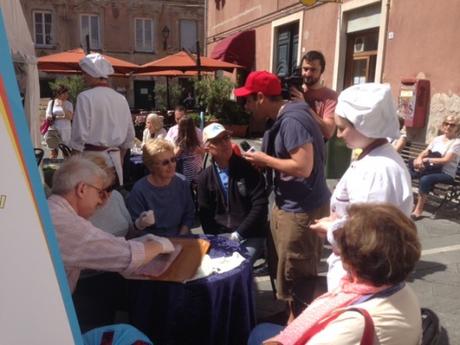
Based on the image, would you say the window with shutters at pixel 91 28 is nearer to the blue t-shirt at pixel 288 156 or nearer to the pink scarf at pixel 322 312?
the blue t-shirt at pixel 288 156

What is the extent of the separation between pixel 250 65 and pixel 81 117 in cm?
1094

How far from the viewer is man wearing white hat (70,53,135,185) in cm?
400

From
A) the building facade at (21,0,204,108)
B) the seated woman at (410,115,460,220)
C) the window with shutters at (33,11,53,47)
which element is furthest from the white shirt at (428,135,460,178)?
the window with shutters at (33,11,53,47)

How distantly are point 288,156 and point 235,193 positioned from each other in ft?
2.32

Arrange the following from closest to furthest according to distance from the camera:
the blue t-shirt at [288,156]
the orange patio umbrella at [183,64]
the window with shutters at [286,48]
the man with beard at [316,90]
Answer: the blue t-shirt at [288,156]
the man with beard at [316,90]
the orange patio umbrella at [183,64]
the window with shutters at [286,48]

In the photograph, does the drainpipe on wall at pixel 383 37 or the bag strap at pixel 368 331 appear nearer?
the bag strap at pixel 368 331

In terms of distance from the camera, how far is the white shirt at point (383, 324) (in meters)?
1.27

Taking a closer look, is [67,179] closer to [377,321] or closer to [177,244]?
[177,244]

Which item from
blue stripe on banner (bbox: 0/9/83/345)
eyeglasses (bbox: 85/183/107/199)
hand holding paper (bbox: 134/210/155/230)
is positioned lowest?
hand holding paper (bbox: 134/210/155/230)

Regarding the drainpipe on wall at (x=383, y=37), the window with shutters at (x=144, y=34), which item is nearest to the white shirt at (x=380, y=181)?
the drainpipe on wall at (x=383, y=37)

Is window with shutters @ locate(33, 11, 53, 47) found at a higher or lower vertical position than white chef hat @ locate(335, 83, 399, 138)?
higher

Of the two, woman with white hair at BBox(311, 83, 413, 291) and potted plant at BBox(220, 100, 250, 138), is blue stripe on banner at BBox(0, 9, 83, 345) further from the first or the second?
potted plant at BBox(220, 100, 250, 138)

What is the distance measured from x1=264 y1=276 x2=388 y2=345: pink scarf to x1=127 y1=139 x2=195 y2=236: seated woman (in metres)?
1.63

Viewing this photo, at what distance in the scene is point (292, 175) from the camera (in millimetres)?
2477
